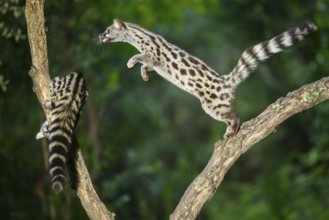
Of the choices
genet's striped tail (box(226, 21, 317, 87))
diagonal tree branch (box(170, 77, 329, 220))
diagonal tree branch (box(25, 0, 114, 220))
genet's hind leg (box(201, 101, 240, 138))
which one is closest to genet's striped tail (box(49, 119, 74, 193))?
diagonal tree branch (box(25, 0, 114, 220))

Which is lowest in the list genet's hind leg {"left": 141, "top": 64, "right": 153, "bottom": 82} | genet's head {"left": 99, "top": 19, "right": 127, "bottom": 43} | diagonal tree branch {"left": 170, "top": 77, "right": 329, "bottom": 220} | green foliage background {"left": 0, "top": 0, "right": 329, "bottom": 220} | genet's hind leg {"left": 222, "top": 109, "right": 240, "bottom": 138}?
diagonal tree branch {"left": 170, "top": 77, "right": 329, "bottom": 220}

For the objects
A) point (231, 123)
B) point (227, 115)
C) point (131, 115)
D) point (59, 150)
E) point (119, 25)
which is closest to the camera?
point (59, 150)

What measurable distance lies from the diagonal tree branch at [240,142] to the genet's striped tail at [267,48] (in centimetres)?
46

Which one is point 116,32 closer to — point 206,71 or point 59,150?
point 206,71

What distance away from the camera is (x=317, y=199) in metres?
13.0

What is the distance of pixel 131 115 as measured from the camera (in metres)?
15.4

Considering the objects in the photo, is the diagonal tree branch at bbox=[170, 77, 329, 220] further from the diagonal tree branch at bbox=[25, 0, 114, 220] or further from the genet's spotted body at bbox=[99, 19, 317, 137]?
the diagonal tree branch at bbox=[25, 0, 114, 220]

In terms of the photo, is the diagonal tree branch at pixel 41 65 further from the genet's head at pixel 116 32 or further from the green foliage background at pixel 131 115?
the green foliage background at pixel 131 115

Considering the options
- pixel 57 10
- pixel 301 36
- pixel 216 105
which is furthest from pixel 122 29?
pixel 57 10

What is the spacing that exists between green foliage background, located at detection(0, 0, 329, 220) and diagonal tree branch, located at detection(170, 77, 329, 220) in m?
2.82

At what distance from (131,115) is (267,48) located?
8.79 m

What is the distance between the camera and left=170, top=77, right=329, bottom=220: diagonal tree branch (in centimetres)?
638

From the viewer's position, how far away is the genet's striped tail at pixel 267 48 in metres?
6.59

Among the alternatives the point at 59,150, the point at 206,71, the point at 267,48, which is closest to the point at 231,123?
the point at 206,71
